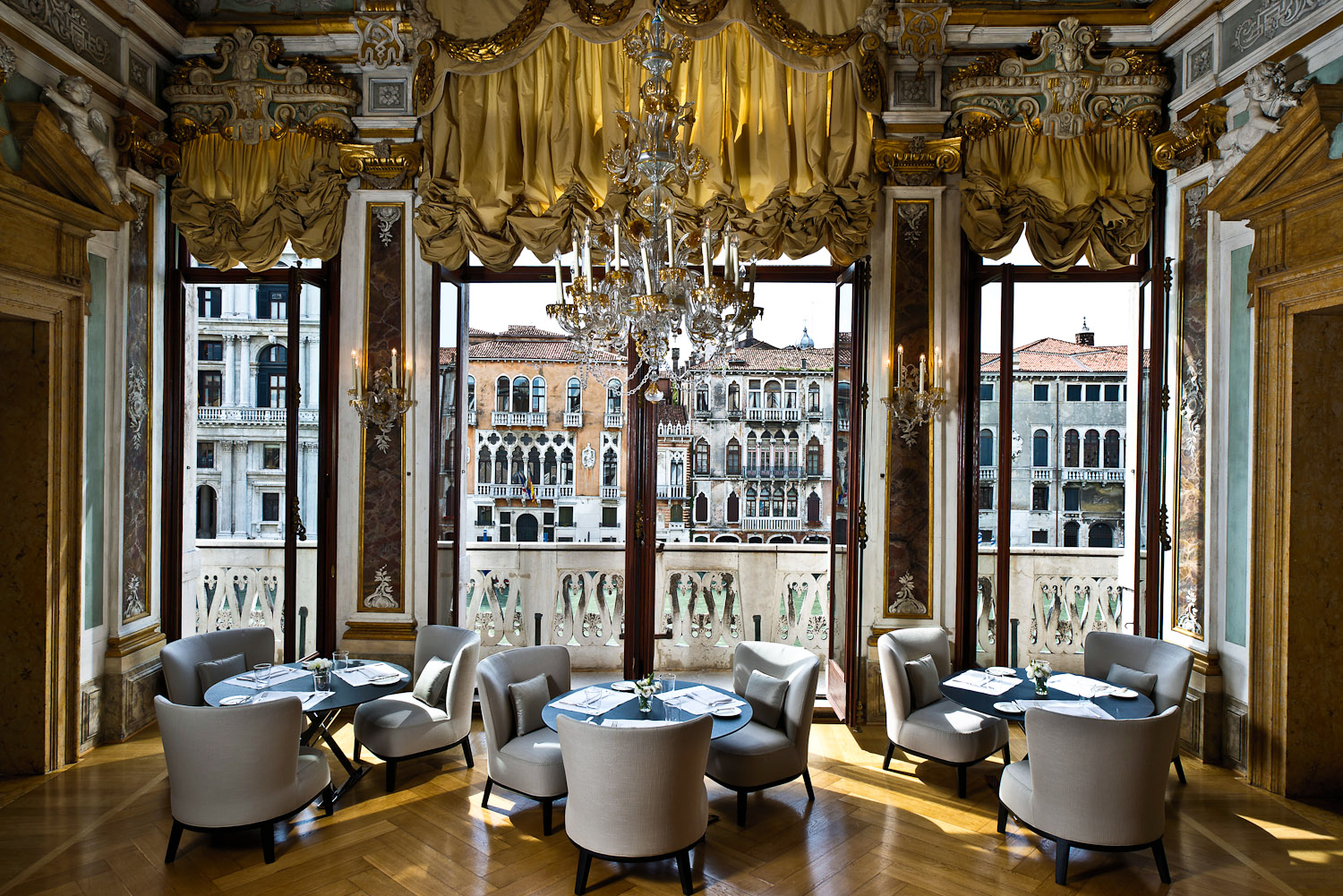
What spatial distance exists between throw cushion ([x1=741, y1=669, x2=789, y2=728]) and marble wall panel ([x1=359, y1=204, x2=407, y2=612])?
251 centimetres

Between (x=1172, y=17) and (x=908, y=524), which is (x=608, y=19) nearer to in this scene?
(x=1172, y=17)

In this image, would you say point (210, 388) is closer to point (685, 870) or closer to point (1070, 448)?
point (685, 870)

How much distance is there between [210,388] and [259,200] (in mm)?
9508

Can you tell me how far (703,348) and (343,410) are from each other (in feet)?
9.70

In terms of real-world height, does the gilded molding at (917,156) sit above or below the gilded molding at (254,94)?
below

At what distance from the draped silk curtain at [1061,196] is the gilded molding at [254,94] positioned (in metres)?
4.20

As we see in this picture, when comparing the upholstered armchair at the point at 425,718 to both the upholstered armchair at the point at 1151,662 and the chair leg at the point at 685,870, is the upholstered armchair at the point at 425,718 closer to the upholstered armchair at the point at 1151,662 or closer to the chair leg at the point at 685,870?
the chair leg at the point at 685,870

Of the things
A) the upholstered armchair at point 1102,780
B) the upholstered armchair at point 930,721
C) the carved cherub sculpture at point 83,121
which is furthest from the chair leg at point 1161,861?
the carved cherub sculpture at point 83,121

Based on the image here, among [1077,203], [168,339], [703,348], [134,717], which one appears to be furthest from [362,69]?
[1077,203]

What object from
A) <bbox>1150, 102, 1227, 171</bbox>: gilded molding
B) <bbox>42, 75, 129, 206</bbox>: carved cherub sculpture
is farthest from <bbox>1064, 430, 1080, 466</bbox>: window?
<bbox>42, 75, 129, 206</bbox>: carved cherub sculpture

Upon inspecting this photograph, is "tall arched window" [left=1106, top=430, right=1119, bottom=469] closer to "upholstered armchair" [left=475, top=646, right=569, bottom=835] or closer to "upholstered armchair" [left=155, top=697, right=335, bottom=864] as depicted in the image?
"upholstered armchair" [left=475, top=646, right=569, bottom=835]

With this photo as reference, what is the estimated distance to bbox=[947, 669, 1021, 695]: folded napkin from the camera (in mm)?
4188

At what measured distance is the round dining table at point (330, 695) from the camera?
392 cm

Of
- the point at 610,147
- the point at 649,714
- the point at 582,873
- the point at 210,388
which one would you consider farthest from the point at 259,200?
the point at 210,388
